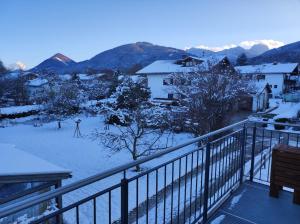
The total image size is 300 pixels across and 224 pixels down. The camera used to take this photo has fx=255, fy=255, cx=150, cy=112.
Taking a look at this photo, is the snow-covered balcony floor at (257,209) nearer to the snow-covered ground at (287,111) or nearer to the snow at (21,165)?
the snow at (21,165)

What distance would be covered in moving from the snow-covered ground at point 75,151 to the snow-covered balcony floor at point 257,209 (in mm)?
4126

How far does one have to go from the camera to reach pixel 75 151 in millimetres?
12750

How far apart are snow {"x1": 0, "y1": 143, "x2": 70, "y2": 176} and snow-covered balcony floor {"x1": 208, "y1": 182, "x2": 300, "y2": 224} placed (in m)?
3.37

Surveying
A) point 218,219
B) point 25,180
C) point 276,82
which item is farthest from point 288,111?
point 25,180

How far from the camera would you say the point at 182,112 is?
13078 mm

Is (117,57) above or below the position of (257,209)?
above

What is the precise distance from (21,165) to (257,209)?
421 cm

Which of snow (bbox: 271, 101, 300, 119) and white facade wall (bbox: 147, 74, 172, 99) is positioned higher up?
white facade wall (bbox: 147, 74, 172, 99)

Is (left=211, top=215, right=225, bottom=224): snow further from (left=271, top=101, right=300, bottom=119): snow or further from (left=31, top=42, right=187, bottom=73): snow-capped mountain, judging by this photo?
(left=31, top=42, right=187, bottom=73): snow-capped mountain

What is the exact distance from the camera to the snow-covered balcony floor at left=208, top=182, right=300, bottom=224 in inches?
109

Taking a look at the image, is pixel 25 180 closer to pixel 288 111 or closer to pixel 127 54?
pixel 288 111

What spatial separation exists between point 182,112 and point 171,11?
487 cm

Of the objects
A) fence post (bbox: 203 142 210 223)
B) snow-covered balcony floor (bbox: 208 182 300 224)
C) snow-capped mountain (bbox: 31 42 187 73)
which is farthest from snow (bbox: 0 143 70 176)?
snow-capped mountain (bbox: 31 42 187 73)

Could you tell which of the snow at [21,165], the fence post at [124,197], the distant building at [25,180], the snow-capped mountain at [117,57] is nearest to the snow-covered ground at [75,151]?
the distant building at [25,180]
